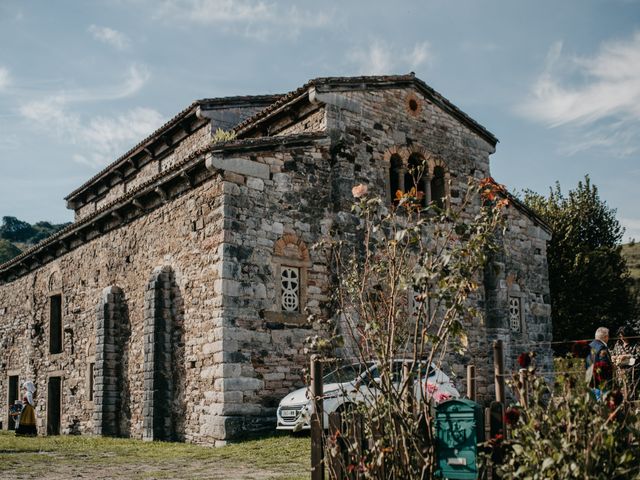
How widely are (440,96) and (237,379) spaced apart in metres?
8.67

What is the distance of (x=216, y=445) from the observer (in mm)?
13211

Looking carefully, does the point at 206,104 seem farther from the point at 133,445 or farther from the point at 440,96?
the point at 133,445

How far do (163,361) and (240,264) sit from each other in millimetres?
3029

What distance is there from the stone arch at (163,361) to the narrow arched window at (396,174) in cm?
540

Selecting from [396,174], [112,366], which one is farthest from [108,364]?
[396,174]

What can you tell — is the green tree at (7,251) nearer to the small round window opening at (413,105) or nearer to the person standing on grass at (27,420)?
the person standing on grass at (27,420)

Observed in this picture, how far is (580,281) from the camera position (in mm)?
27328

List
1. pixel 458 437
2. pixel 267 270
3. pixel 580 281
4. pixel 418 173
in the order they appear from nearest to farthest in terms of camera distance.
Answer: pixel 458 437
pixel 267 270
pixel 418 173
pixel 580 281

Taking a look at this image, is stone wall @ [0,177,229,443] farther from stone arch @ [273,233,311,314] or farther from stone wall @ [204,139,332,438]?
stone arch @ [273,233,311,314]

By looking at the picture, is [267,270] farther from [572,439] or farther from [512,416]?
[572,439]

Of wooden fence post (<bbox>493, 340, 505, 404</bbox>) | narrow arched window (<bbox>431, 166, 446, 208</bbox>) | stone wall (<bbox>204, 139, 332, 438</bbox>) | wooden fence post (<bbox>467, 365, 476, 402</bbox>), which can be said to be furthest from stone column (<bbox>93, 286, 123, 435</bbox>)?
wooden fence post (<bbox>493, 340, 505, 404</bbox>)

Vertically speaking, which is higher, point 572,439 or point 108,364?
point 108,364

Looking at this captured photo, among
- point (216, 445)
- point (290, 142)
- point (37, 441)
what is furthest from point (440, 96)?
point (37, 441)

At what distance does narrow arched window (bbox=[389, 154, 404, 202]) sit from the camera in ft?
54.1
